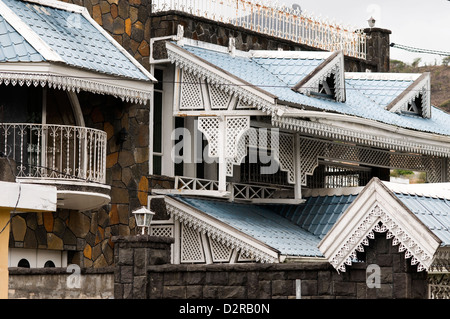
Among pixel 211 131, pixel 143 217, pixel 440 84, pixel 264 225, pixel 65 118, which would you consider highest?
pixel 440 84

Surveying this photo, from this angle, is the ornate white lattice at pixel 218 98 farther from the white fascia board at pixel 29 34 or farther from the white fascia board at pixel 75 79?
the white fascia board at pixel 29 34

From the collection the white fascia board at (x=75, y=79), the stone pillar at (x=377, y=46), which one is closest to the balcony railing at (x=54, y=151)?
the white fascia board at (x=75, y=79)

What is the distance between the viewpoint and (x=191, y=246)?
73.7ft

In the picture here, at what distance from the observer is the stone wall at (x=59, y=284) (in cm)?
1780

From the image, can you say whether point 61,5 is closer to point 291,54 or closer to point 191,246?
point 191,246

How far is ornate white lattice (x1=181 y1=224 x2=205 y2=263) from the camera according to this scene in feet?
73.3

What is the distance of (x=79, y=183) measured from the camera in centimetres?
2012

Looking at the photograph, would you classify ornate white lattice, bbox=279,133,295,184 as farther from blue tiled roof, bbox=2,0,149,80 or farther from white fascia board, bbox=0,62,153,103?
blue tiled roof, bbox=2,0,149,80

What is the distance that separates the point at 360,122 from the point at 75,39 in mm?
5999

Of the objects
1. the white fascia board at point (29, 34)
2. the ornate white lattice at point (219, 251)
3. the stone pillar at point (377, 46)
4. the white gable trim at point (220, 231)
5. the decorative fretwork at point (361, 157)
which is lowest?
the ornate white lattice at point (219, 251)

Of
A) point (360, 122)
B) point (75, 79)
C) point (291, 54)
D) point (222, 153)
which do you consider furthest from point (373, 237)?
point (291, 54)

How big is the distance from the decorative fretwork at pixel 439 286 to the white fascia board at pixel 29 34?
24.8 ft
